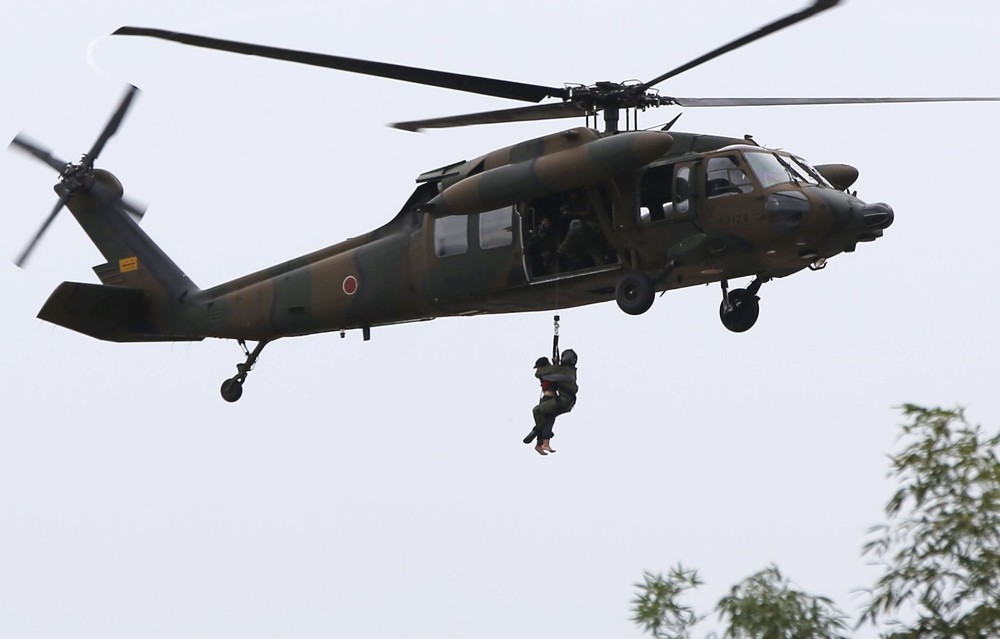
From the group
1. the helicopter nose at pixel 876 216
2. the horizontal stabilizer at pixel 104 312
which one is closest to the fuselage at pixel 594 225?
the helicopter nose at pixel 876 216

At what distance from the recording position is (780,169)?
21.5 meters

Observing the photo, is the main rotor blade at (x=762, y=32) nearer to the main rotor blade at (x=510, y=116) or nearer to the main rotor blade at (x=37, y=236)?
the main rotor blade at (x=510, y=116)

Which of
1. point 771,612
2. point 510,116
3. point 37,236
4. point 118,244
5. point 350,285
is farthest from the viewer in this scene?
point 118,244

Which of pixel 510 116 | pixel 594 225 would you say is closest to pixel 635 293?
pixel 594 225

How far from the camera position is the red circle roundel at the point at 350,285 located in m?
24.5

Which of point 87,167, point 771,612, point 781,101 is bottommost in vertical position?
point 771,612

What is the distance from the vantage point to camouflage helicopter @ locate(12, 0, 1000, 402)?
21.1m

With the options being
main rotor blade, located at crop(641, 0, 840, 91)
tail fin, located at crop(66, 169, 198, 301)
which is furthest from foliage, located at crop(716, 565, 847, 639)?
tail fin, located at crop(66, 169, 198, 301)

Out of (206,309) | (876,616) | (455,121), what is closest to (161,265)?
(206,309)

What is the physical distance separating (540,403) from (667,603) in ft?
18.1

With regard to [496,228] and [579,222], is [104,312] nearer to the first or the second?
[496,228]

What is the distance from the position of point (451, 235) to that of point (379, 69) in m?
3.05

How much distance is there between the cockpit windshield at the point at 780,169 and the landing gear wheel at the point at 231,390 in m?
8.97

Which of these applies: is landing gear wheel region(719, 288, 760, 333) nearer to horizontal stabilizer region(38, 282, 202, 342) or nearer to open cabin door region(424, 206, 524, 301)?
open cabin door region(424, 206, 524, 301)
